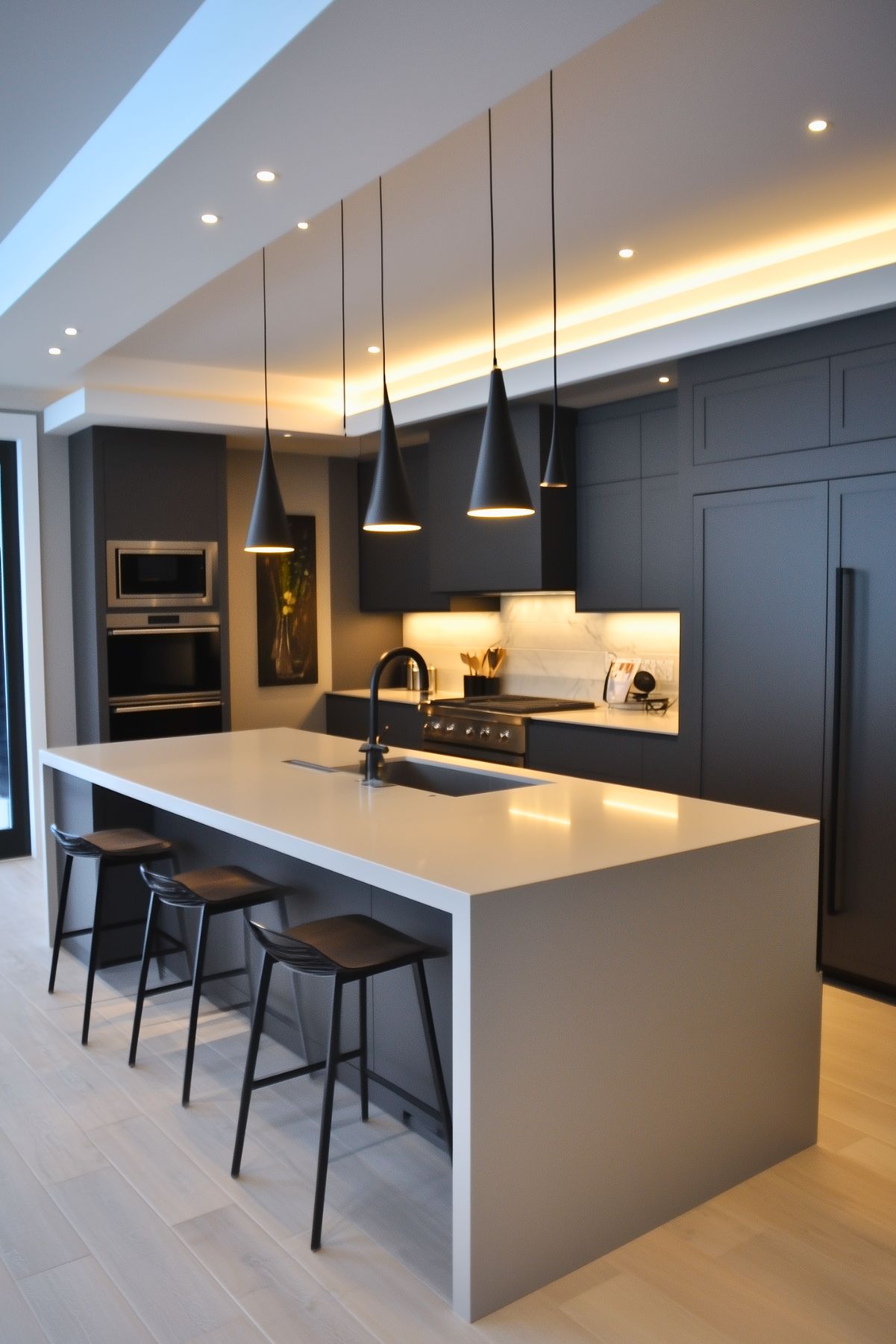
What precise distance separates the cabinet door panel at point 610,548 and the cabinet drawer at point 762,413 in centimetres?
88

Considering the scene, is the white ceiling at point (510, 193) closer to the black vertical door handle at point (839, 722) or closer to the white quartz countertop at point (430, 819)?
the black vertical door handle at point (839, 722)

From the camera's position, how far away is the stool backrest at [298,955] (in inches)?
98.3

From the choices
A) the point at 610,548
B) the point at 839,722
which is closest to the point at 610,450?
the point at 610,548

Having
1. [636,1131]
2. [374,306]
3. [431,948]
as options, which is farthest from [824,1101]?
[374,306]

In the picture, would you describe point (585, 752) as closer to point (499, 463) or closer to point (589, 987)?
point (499, 463)

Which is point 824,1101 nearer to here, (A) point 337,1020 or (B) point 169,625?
(A) point 337,1020

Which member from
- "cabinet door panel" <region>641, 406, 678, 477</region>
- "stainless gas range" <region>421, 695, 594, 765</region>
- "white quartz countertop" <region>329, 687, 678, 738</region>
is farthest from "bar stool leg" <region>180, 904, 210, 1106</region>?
"cabinet door panel" <region>641, 406, 678, 477</region>

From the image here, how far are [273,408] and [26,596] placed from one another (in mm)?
1787

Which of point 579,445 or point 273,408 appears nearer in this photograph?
point 579,445

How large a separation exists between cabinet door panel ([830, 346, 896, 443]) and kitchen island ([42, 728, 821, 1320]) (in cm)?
160

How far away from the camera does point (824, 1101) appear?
3129mm

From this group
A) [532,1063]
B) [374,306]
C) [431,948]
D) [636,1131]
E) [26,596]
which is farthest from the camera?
[26,596]

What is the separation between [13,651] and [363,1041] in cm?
419

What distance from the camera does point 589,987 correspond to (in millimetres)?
2346
